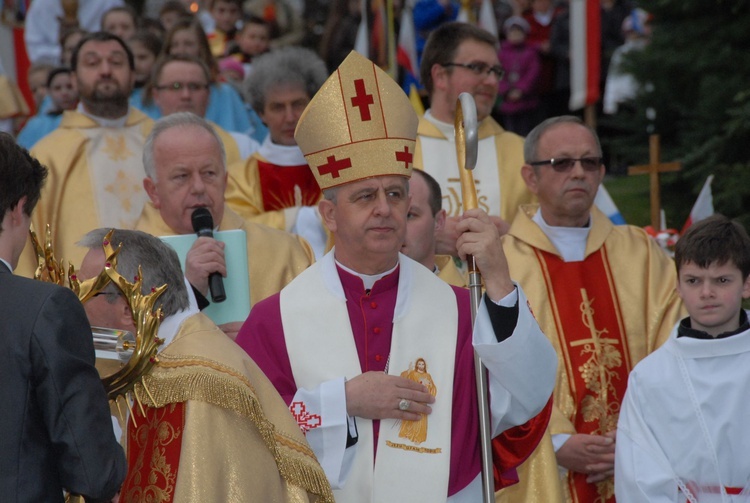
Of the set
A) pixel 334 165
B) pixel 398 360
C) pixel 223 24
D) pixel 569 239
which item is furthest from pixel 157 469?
pixel 223 24

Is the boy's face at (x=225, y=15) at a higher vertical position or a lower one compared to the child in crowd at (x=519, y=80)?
higher

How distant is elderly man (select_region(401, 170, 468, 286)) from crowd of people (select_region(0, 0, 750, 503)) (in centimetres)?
2

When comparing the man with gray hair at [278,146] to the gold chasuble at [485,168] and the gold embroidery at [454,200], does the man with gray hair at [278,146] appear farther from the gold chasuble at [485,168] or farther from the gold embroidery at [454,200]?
the gold embroidery at [454,200]

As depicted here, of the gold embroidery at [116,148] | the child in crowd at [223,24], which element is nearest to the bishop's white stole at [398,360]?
the gold embroidery at [116,148]

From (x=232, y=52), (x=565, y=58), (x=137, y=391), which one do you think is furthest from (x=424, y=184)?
(x=565, y=58)

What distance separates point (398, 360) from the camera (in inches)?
187

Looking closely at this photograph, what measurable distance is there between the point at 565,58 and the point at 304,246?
712 cm

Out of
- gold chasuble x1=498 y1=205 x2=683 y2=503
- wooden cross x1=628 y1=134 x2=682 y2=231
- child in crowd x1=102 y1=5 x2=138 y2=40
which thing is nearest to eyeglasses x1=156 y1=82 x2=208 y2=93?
gold chasuble x1=498 y1=205 x2=683 y2=503

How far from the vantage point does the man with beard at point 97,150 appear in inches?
303

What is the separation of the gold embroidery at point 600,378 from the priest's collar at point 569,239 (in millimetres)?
383

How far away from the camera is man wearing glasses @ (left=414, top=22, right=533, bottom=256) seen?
7.32 meters

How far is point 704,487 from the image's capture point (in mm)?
5090

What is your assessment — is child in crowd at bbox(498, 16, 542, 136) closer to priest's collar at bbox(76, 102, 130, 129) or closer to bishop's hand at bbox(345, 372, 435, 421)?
priest's collar at bbox(76, 102, 130, 129)

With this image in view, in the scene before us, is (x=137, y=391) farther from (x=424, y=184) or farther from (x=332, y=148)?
(x=424, y=184)
